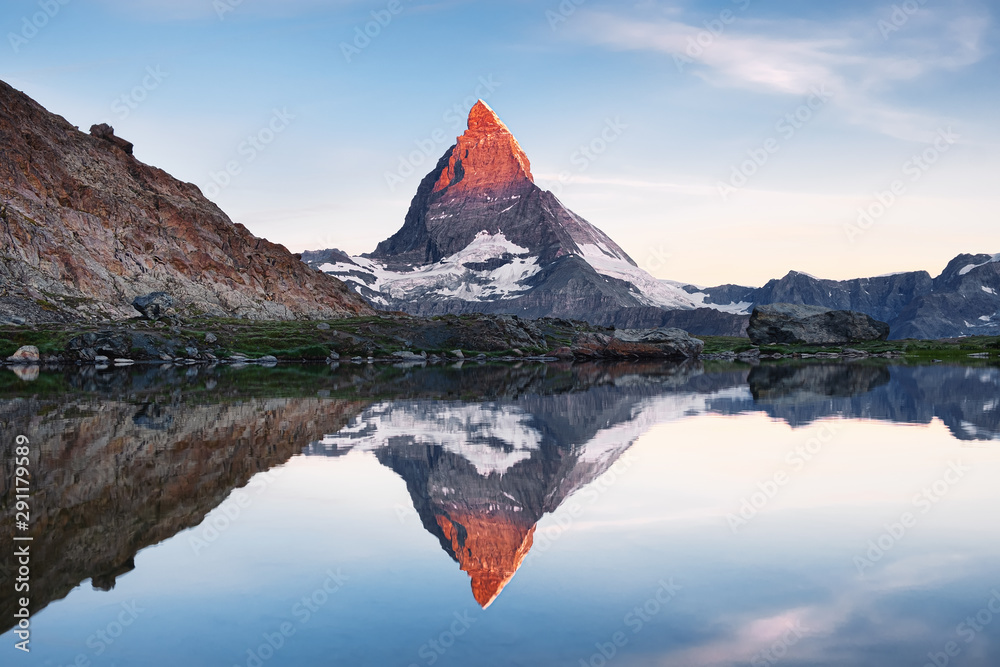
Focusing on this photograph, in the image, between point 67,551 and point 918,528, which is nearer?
point 67,551

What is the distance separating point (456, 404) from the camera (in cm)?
3491

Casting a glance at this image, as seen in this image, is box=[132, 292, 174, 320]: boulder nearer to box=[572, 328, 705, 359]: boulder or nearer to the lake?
box=[572, 328, 705, 359]: boulder

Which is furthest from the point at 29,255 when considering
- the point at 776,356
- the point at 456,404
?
the point at 776,356

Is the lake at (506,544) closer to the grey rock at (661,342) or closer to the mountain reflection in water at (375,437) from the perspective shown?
the mountain reflection in water at (375,437)

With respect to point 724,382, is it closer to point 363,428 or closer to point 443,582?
point 363,428

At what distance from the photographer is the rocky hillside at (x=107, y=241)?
3863 inches

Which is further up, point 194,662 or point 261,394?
point 261,394

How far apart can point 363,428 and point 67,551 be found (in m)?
14.6

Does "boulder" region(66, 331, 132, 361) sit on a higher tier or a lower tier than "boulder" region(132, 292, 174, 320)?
lower

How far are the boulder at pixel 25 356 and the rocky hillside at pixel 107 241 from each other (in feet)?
45.3

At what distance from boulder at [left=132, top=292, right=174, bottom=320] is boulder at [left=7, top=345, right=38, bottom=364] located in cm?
2217

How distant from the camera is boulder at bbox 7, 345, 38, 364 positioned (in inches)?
2768

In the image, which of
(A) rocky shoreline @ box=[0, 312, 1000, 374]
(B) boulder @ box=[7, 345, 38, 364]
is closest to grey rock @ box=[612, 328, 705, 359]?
(A) rocky shoreline @ box=[0, 312, 1000, 374]

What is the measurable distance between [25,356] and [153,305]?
81.2 ft
